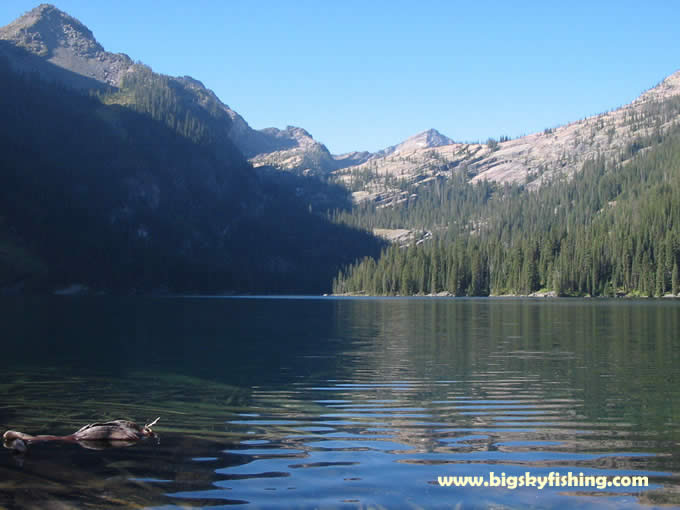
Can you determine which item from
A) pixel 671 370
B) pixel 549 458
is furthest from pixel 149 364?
pixel 671 370

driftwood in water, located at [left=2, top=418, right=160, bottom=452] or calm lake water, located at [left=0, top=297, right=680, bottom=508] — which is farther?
driftwood in water, located at [left=2, top=418, right=160, bottom=452]

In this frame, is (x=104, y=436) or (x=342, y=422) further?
(x=342, y=422)

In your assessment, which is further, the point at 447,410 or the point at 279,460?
the point at 447,410

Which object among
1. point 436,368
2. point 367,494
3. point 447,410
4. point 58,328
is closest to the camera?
point 367,494

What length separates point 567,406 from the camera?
2533cm

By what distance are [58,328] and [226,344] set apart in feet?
87.6

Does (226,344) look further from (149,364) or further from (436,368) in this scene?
(436,368)

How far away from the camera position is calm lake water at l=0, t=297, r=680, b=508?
47.1 feet

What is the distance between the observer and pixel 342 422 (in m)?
22.4

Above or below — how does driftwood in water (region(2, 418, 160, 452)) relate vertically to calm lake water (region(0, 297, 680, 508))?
above

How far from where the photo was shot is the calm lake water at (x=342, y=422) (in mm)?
14359

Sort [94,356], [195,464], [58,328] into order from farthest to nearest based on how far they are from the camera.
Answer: [58,328], [94,356], [195,464]

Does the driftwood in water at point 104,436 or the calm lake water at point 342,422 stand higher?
the driftwood in water at point 104,436

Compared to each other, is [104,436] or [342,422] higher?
[104,436]
